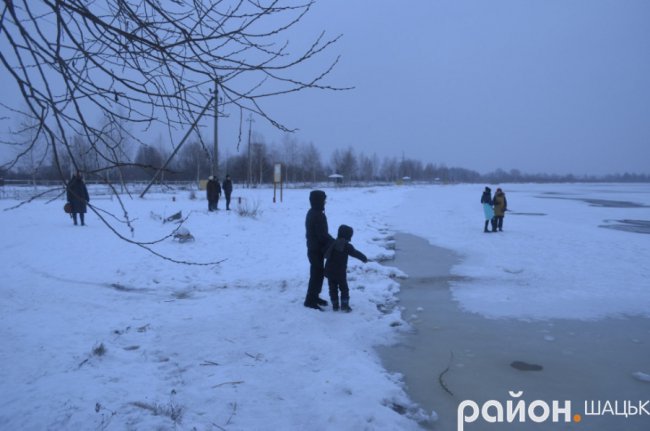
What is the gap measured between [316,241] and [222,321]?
1.63m

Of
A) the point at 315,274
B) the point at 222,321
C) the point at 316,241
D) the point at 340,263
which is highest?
the point at 316,241

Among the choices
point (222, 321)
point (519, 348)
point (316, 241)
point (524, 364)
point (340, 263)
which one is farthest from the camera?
point (316, 241)

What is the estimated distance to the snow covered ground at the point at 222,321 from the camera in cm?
315

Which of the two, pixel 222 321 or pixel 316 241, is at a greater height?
pixel 316 241

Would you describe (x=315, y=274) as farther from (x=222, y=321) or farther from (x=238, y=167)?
(x=238, y=167)

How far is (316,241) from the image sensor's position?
18.6 feet

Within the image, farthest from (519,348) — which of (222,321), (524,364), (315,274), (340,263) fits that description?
(222,321)

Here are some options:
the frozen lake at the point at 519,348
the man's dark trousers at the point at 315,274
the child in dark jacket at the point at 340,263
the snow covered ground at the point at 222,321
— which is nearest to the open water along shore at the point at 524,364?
the frozen lake at the point at 519,348

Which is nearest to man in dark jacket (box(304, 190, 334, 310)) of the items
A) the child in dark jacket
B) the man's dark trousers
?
the man's dark trousers

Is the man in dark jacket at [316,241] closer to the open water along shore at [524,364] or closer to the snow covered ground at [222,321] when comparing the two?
the snow covered ground at [222,321]

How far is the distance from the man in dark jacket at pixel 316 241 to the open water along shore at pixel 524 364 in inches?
52.1

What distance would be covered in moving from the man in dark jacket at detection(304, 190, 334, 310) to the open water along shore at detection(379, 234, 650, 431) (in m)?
1.32

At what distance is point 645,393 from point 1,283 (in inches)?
338

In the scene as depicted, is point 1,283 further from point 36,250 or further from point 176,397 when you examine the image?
point 176,397
